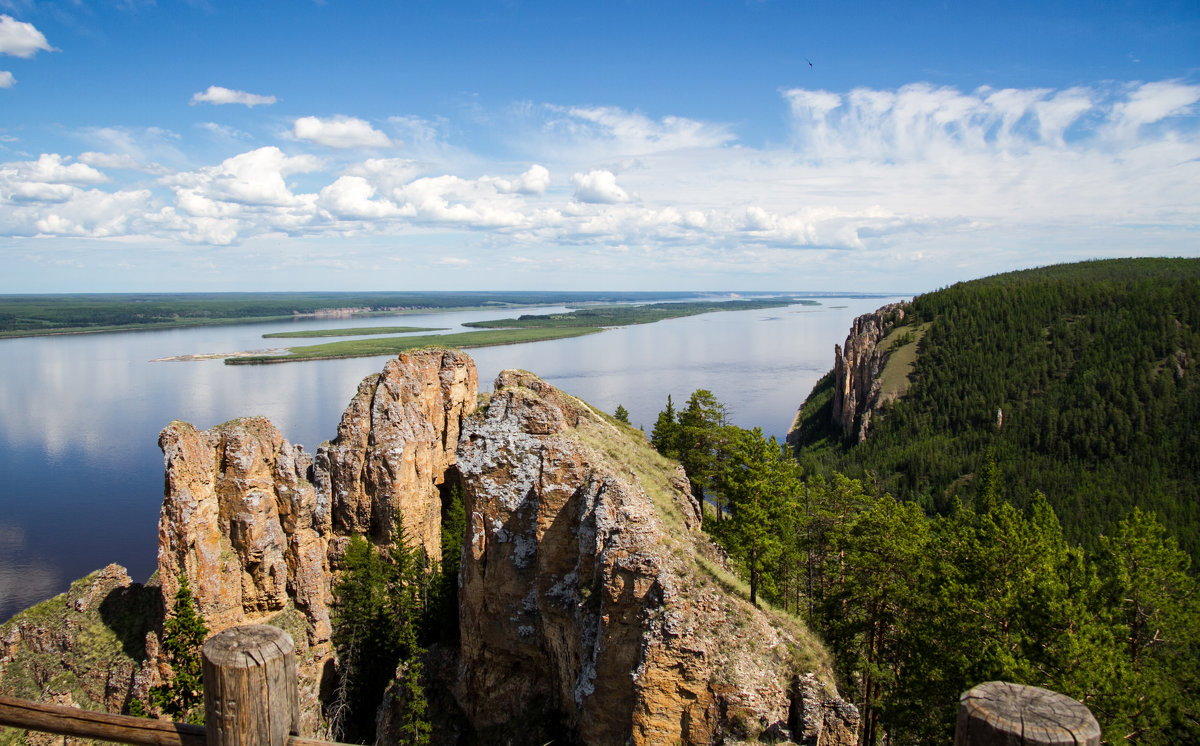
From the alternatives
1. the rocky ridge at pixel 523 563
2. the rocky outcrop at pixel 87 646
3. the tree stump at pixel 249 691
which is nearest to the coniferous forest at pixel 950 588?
the rocky ridge at pixel 523 563

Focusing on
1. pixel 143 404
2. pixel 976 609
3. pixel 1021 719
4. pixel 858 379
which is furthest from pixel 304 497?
pixel 858 379

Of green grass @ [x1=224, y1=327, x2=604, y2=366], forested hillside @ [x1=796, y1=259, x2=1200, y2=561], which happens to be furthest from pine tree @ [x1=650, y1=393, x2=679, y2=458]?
green grass @ [x1=224, y1=327, x2=604, y2=366]

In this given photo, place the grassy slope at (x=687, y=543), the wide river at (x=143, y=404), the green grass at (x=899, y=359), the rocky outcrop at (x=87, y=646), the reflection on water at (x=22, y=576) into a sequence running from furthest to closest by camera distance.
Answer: the green grass at (x=899, y=359), the wide river at (x=143, y=404), the reflection on water at (x=22, y=576), the rocky outcrop at (x=87, y=646), the grassy slope at (x=687, y=543)

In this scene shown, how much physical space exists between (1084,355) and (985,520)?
131571 millimetres

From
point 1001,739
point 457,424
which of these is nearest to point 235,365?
point 457,424

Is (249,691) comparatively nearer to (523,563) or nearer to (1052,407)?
(523,563)

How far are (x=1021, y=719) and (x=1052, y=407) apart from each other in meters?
137

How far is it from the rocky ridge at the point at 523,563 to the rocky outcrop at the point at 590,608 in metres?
0.05

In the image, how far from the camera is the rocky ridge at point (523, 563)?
1562 cm

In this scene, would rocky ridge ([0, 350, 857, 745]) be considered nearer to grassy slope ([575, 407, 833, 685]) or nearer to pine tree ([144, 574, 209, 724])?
grassy slope ([575, 407, 833, 685])

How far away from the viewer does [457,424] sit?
42.6 meters

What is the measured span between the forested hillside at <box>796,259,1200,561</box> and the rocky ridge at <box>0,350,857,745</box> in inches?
2788

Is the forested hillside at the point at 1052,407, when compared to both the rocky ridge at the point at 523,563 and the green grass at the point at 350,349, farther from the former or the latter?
the green grass at the point at 350,349

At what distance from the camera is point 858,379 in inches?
5468
